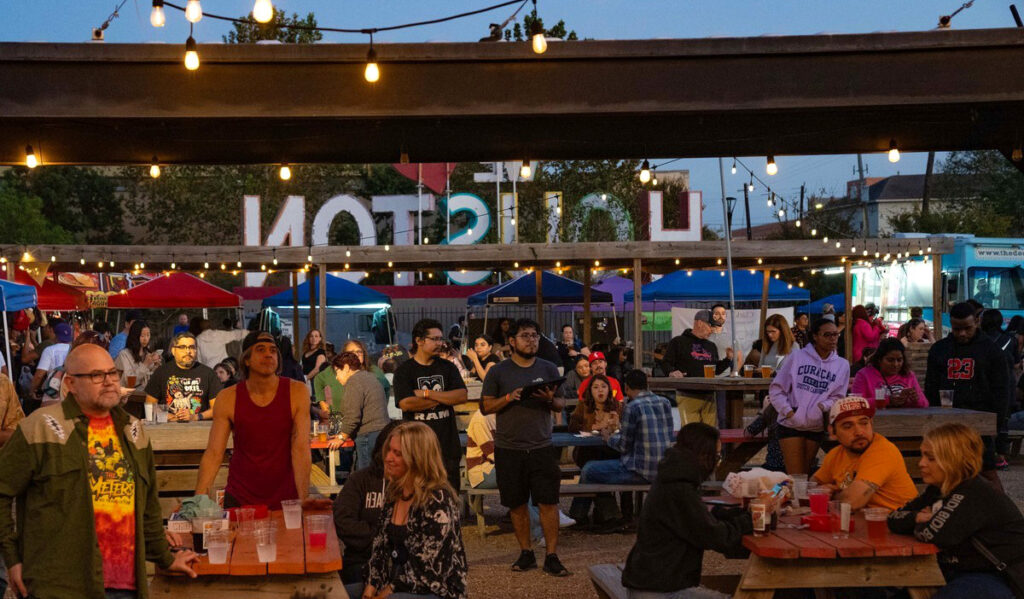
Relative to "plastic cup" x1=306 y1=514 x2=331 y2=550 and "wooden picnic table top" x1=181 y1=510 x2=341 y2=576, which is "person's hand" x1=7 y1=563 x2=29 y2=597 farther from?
"plastic cup" x1=306 y1=514 x2=331 y2=550

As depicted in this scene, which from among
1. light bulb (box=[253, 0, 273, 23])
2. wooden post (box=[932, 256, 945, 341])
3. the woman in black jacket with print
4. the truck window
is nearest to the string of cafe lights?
light bulb (box=[253, 0, 273, 23])

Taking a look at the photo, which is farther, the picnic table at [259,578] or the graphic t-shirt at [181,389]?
the graphic t-shirt at [181,389]

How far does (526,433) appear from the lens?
7.95 meters

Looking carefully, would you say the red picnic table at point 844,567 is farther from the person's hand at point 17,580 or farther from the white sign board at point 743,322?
the white sign board at point 743,322

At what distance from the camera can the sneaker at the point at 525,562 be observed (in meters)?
8.08

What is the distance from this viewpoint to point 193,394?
8.82 meters

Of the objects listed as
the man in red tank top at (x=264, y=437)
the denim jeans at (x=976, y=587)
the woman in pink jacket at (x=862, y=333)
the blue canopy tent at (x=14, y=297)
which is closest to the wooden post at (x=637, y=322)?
the woman in pink jacket at (x=862, y=333)

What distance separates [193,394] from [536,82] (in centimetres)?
347

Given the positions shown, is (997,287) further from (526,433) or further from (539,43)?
(539,43)

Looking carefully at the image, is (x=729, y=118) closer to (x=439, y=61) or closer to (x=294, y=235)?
(x=439, y=61)

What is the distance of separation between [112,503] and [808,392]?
17.9ft

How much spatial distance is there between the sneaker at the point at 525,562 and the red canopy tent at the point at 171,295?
14312 mm

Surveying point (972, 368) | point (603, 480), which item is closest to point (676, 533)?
point (603, 480)

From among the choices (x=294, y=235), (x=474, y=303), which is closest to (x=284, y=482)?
(x=474, y=303)
